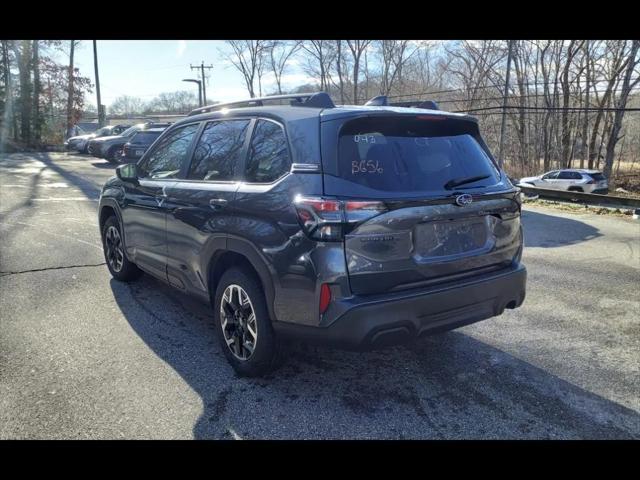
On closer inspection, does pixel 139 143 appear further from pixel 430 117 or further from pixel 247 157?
pixel 430 117

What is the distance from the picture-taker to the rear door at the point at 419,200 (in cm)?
268

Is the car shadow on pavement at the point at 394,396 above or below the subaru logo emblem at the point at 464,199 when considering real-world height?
below

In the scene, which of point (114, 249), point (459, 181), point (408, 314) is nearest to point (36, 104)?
point (114, 249)

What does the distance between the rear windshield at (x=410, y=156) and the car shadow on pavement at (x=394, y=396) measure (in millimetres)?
1332

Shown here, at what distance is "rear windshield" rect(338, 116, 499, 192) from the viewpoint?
2801 mm

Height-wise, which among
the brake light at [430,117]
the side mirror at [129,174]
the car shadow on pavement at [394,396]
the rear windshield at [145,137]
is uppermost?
the rear windshield at [145,137]

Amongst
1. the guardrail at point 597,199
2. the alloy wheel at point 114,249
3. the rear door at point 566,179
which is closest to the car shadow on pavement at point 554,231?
the guardrail at point 597,199

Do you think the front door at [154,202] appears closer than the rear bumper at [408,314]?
No

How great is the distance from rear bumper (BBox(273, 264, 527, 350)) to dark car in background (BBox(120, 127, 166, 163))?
15.3m

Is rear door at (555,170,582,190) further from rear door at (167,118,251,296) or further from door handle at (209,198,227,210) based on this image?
door handle at (209,198,227,210)

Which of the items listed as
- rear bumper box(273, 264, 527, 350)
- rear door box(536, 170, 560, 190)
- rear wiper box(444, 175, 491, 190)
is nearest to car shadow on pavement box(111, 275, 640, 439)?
rear bumper box(273, 264, 527, 350)

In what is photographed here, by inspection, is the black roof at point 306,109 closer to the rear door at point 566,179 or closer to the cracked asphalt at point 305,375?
the cracked asphalt at point 305,375
